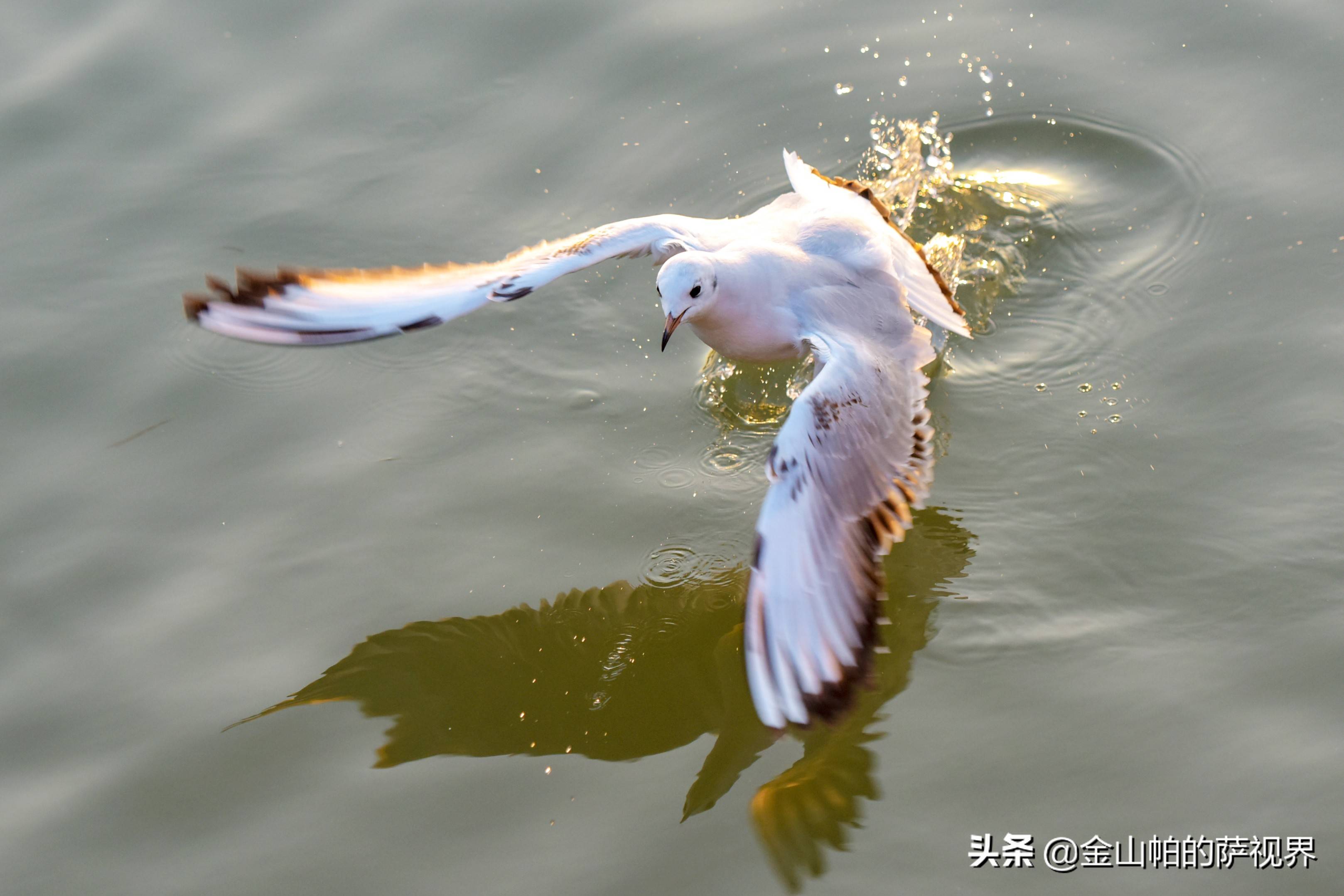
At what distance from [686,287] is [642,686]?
4.18 feet

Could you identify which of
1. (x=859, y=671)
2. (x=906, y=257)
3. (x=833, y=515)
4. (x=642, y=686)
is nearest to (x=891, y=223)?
(x=906, y=257)

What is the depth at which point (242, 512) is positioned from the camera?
4.70 metres

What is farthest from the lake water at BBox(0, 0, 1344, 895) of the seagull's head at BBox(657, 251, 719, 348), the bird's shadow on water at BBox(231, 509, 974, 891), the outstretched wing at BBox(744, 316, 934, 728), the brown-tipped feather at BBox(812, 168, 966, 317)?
the seagull's head at BBox(657, 251, 719, 348)

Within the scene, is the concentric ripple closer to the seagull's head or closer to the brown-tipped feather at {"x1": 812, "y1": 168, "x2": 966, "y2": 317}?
the seagull's head

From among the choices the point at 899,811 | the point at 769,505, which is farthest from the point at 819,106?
the point at 899,811

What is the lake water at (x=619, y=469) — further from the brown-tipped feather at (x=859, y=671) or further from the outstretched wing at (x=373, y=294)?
the outstretched wing at (x=373, y=294)

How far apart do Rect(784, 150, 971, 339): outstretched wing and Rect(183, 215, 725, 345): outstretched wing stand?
2.99 ft

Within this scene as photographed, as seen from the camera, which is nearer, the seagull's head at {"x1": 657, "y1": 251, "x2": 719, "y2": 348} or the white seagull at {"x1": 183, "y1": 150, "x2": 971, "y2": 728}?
the white seagull at {"x1": 183, "y1": 150, "x2": 971, "y2": 728}

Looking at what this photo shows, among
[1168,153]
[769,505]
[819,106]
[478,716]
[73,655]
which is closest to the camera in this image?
[769,505]

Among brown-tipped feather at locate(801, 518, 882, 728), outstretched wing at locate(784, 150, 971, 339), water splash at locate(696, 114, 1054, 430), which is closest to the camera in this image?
brown-tipped feather at locate(801, 518, 882, 728)

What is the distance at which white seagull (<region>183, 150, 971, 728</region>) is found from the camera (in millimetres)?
3338

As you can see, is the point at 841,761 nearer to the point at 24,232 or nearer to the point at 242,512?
the point at 242,512

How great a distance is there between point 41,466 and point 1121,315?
4135 mm

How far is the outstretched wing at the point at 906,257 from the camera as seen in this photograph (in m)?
4.68
